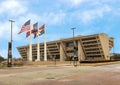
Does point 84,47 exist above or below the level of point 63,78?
above

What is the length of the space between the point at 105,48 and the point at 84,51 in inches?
564

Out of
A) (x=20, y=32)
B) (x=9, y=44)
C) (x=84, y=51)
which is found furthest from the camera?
(x=84, y=51)

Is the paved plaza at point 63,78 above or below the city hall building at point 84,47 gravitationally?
below

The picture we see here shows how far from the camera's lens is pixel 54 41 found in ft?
552

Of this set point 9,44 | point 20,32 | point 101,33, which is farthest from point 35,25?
point 101,33

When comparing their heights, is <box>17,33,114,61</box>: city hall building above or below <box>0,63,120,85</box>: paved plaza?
above

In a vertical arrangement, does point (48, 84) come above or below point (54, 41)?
below

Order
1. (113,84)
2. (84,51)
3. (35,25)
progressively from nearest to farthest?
1. (113,84)
2. (35,25)
3. (84,51)

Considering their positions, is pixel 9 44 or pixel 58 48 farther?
pixel 58 48

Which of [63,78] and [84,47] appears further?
[84,47]

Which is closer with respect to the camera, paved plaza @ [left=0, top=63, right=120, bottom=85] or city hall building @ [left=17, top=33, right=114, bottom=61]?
paved plaza @ [left=0, top=63, right=120, bottom=85]

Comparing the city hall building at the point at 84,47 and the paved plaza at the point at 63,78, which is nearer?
the paved plaza at the point at 63,78

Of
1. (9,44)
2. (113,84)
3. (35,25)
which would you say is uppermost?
(35,25)

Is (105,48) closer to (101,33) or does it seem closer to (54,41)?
(101,33)
